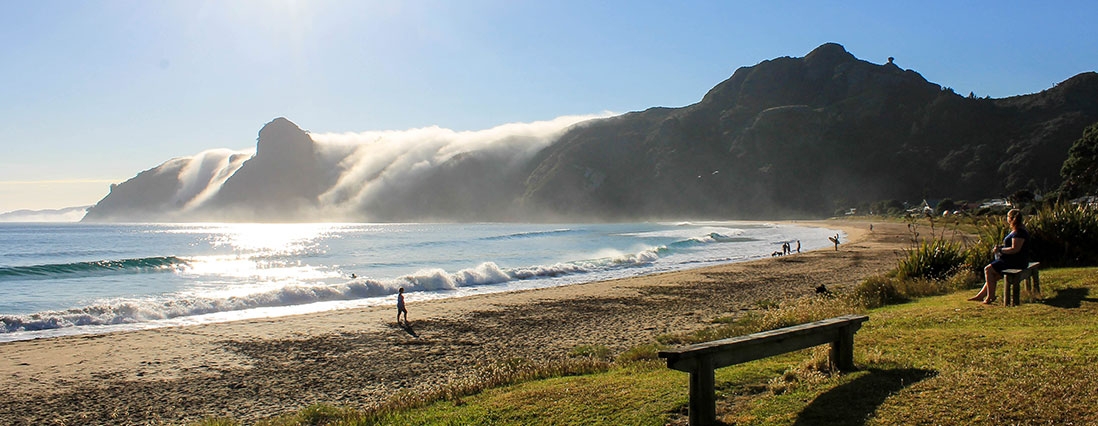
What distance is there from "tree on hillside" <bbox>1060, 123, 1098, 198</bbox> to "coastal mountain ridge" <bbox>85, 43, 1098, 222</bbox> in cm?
5859

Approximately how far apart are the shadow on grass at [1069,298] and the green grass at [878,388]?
10 cm

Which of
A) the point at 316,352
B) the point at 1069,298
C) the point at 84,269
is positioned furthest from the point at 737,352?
the point at 84,269

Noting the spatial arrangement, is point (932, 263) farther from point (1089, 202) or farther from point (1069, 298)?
point (1089, 202)

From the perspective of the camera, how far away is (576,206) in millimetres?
134125

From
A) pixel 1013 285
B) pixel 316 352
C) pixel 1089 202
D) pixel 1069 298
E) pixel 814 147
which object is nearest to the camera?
pixel 1013 285

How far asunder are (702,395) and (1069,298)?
6.79 metres

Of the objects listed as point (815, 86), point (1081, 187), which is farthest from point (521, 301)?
point (815, 86)

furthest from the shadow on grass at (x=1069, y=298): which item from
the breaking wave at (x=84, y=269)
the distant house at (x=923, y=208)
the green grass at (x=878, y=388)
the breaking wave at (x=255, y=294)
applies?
the breaking wave at (x=84, y=269)

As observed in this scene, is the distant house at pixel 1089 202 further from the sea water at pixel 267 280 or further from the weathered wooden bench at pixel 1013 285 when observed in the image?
the sea water at pixel 267 280

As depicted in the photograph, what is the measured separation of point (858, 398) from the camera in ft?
16.0

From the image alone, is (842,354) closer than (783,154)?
Yes

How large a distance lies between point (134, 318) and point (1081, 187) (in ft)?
195

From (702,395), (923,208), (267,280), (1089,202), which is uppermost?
(923,208)

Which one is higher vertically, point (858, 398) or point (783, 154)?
point (783, 154)
